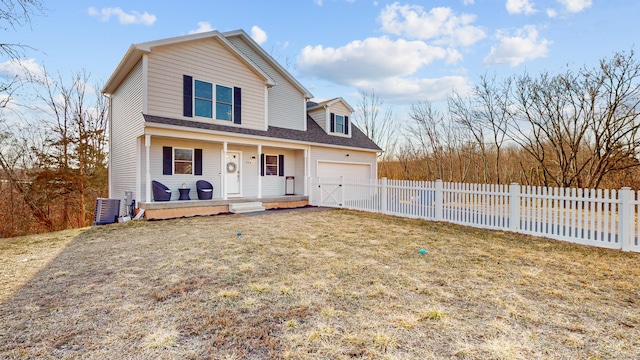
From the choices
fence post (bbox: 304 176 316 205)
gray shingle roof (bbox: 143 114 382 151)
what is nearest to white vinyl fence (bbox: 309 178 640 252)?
fence post (bbox: 304 176 316 205)

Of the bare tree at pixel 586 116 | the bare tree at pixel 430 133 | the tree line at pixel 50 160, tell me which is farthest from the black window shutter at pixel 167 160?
the bare tree at pixel 430 133

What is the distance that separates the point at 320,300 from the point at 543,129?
48.1 ft

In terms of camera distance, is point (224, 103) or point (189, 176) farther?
point (224, 103)

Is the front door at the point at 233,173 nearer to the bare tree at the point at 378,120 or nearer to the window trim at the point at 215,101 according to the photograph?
the window trim at the point at 215,101

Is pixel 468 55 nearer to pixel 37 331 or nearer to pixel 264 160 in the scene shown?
pixel 264 160

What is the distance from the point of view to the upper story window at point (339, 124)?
50.1 feet

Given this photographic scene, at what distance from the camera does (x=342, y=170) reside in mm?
14906

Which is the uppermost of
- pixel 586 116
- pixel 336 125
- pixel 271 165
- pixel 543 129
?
pixel 336 125

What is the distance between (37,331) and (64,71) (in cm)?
1897

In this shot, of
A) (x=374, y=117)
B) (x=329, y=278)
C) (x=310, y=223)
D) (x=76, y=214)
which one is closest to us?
(x=329, y=278)

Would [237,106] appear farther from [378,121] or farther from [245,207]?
[378,121]

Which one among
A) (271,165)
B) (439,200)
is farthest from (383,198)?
(271,165)

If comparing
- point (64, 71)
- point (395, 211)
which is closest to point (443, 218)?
point (395, 211)

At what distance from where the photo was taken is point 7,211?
12.9 metres
